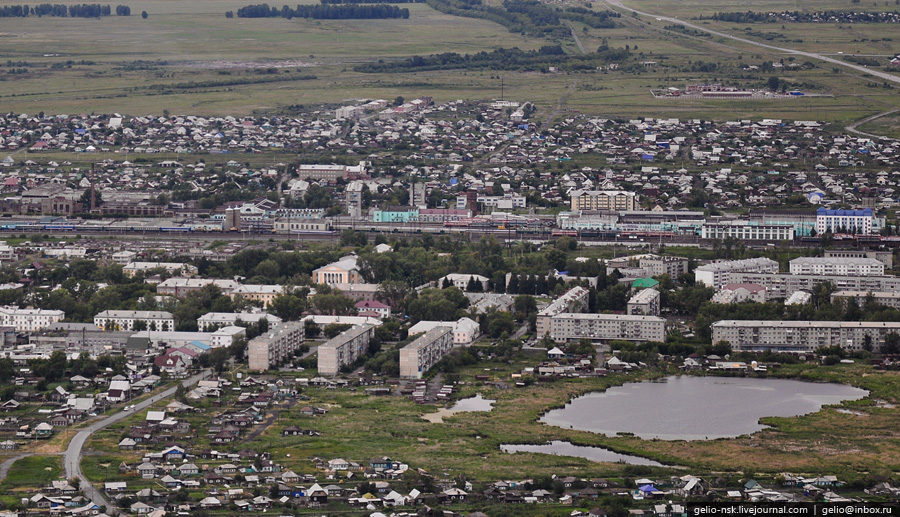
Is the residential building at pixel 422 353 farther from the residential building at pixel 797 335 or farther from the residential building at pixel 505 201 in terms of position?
the residential building at pixel 505 201

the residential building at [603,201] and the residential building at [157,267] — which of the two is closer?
the residential building at [157,267]

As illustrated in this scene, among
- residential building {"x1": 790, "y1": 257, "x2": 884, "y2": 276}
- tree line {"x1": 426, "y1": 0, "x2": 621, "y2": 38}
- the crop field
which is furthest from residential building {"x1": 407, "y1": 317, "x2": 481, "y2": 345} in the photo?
tree line {"x1": 426, "y1": 0, "x2": 621, "y2": 38}

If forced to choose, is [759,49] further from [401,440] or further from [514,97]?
[401,440]

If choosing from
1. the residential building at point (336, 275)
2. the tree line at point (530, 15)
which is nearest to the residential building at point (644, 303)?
the residential building at point (336, 275)

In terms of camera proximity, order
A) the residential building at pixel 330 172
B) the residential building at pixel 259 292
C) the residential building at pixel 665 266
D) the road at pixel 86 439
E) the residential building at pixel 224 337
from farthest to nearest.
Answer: the residential building at pixel 330 172
the residential building at pixel 665 266
the residential building at pixel 259 292
the residential building at pixel 224 337
the road at pixel 86 439

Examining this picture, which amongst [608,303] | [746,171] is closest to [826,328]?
[608,303]

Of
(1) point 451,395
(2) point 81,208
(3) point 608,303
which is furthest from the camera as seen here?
(2) point 81,208
